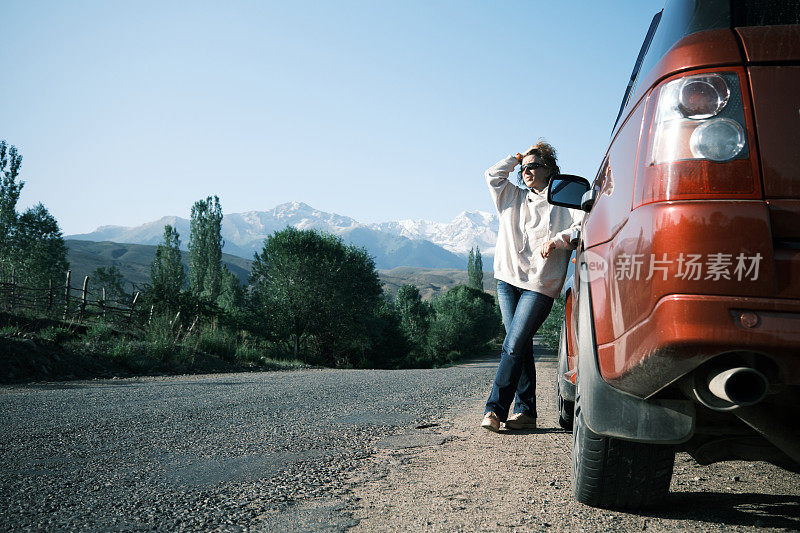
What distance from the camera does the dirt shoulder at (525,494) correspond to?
7.01 feet

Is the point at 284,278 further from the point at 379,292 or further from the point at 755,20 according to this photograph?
the point at 755,20

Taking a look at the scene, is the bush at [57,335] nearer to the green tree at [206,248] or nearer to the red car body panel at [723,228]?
the red car body panel at [723,228]

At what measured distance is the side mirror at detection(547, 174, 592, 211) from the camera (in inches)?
116

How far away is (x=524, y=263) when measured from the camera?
404 centimetres

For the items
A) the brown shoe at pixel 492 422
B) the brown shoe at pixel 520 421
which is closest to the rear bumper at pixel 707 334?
the brown shoe at pixel 492 422

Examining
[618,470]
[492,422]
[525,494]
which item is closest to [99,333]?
[492,422]

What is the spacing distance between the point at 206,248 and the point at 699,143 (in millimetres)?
61007

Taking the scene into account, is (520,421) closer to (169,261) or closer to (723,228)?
(723,228)

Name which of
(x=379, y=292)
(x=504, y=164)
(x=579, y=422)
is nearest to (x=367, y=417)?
(x=504, y=164)

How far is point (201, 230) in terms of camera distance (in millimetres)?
59594

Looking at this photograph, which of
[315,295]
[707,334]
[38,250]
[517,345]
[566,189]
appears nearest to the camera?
[707,334]

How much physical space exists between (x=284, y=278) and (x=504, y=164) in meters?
31.7

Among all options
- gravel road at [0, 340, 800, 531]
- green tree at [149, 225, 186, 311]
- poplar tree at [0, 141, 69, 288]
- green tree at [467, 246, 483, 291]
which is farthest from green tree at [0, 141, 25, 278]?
green tree at [467, 246, 483, 291]

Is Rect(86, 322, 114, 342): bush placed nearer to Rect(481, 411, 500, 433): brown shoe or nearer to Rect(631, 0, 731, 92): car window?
Rect(481, 411, 500, 433): brown shoe
